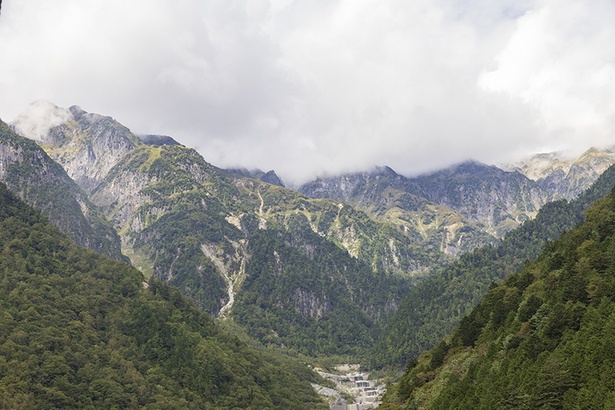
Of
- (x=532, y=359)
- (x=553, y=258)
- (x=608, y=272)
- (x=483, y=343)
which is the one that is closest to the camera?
(x=532, y=359)

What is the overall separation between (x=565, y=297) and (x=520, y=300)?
27.3 metres

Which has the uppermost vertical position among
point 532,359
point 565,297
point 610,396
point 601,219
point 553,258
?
point 601,219

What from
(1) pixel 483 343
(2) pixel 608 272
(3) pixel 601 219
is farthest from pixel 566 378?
(3) pixel 601 219

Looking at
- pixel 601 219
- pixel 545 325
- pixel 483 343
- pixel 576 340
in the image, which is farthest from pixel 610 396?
pixel 601 219

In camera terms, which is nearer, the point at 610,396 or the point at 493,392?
the point at 610,396

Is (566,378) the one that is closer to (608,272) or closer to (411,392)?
(608,272)

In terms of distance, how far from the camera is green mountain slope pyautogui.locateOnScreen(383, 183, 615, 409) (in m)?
90.6

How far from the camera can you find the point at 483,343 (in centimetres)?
14250

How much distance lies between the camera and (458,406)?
114 meters

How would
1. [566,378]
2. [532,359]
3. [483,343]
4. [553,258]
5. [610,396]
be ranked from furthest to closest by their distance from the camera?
[553,258] < [483,343] < [532,359] < [566,378] < [610,396]

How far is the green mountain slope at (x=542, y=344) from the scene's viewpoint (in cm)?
9062

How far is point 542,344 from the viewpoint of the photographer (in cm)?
11019

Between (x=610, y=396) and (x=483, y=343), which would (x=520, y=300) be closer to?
(x=483, y=343)

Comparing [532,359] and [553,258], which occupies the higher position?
[553,258]
